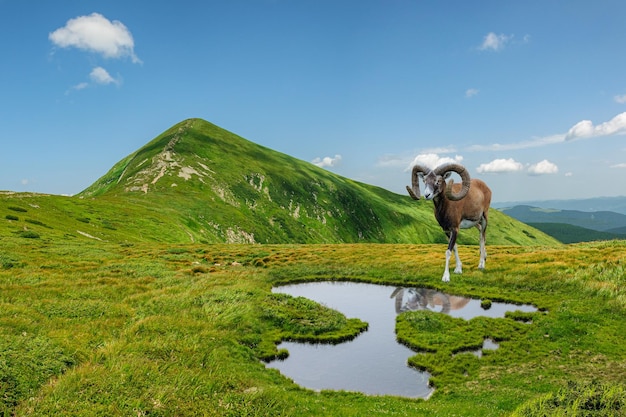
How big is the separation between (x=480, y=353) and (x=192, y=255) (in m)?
36.7

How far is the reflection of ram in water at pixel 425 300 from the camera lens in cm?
2374

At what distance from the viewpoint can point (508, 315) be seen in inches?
852

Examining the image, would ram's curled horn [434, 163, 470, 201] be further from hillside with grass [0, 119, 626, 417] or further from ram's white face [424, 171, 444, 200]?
hillside with grass [0, 119, 626, 417]

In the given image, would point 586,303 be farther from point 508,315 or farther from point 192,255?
point 192,255

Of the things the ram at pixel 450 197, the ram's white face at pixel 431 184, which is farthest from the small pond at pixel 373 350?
the ram's white face at pixel 431 184

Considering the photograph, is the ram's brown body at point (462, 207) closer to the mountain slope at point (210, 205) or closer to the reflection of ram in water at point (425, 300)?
the reflection of ram in water at point (425, 300)

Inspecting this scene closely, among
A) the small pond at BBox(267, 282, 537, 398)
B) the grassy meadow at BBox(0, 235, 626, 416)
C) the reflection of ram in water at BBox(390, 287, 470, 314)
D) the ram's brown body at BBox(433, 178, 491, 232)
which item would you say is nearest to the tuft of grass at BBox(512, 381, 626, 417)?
the grassy meadow at BBox(0, 235, 626, 416)

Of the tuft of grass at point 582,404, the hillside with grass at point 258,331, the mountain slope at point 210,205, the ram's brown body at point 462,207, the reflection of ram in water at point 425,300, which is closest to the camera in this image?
the tuft of grass at point 582,404

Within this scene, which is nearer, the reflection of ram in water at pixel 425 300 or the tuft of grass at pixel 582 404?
the tuft of grass at pixel 582 404

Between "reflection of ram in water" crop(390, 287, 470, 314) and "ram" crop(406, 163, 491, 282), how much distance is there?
9.53 ft

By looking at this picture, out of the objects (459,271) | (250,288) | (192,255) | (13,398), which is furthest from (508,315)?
(192,255)

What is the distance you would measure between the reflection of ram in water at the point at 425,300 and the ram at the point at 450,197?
9.53 feet

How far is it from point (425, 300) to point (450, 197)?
8.17 metres

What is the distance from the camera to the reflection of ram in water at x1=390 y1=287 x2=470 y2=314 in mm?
23742
